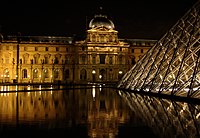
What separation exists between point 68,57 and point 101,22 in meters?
11.8

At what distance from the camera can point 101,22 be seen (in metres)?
80.6

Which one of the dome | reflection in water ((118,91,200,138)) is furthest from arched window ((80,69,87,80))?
reflection in water ((118,91,200,138))

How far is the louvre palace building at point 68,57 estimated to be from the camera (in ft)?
260

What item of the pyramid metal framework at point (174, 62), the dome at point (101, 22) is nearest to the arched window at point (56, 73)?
the dome at point (101, 22)

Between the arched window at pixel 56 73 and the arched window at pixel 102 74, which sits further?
the arched window at pixel 102 74

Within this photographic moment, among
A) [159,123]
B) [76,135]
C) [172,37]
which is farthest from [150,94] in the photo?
[76,135]

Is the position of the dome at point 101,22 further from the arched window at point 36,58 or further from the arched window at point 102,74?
the arched window at point 36,58

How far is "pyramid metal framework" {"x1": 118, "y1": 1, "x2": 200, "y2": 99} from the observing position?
25.1 m

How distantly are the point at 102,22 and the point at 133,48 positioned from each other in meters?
11.6

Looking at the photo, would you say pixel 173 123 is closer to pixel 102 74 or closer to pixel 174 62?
pixel 174 62

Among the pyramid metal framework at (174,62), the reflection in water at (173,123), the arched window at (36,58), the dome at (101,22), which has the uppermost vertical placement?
the dome at (101,22)

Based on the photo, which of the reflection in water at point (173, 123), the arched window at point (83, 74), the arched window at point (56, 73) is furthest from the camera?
the arched window at point (56, 73)

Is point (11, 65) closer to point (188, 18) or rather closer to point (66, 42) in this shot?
point (66, 42)

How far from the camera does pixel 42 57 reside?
3233 inches
